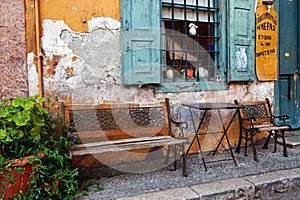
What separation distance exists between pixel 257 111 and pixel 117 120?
2.31 m

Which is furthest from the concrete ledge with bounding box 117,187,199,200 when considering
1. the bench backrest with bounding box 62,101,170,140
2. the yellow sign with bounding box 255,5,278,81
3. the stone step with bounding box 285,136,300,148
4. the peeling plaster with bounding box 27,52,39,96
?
the yellow sign with bounding box 255,5,278,81

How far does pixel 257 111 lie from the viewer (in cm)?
456

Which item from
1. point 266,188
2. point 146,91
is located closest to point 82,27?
point 146,91

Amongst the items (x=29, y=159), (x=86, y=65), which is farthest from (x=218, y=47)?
(x=29, y=159)

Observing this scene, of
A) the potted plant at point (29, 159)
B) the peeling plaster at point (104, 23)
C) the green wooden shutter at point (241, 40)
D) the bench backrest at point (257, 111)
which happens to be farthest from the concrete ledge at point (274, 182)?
the peeling plaster at point (104, 23)

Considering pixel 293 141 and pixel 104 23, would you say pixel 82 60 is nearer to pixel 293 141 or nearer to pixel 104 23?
pixel 104 23

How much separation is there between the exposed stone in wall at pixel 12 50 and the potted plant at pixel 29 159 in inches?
21.3

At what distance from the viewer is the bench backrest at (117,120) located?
3520 mm

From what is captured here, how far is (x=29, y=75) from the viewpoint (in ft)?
11.2

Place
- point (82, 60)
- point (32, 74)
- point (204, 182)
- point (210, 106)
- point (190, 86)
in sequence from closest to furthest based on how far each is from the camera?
point (204, 182), point (32, 74), point (82, 60), point (210, 106), point (190, 86)

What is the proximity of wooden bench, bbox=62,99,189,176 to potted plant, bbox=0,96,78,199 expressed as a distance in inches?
11.3

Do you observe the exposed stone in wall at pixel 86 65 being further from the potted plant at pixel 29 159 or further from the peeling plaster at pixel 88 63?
the potted plant at pixel 29 159

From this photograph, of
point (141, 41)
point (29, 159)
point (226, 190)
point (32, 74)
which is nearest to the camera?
point (29, 159)

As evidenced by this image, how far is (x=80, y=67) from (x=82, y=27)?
20.2 inches
